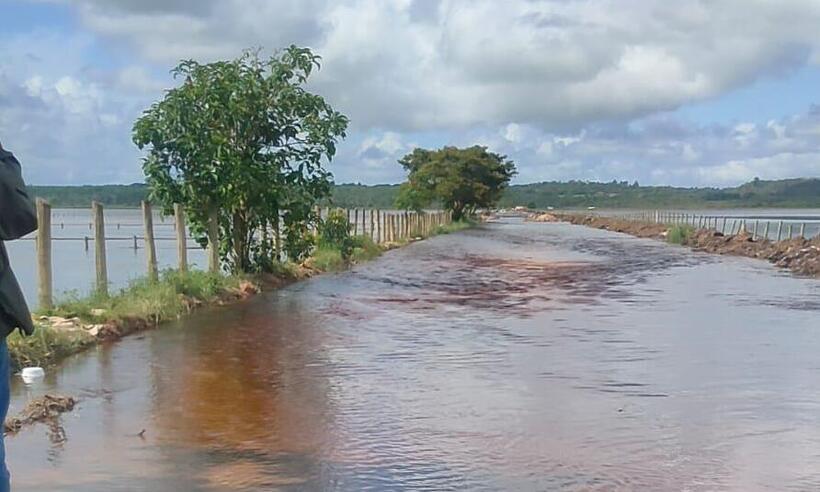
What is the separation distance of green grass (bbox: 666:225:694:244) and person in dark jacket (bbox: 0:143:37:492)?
45.9 m

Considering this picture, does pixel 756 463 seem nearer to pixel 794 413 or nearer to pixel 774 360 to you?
pixel 794 413

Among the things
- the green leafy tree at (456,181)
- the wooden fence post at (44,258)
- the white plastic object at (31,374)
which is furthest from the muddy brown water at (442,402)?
the green leafy tree at (456,181)

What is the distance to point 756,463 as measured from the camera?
670cm

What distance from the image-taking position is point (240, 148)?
754 inches


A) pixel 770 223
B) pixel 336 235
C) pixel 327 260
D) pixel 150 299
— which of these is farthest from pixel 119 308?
pixel 770 223

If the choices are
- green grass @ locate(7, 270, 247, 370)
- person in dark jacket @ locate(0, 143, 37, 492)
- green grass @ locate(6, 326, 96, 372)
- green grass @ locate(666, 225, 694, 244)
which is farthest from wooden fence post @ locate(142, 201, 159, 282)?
green grass @ locate(666, 225, 694, 244)

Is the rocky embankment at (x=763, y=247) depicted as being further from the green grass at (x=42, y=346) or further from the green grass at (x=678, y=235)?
the green grass at (x=42, y=346)

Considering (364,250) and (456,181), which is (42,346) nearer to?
(364,250)

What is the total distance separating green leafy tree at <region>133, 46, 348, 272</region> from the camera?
59.5 ft

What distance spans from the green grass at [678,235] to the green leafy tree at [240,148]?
31.8 metres

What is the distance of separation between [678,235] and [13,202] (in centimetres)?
4757

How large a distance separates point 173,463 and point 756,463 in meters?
3.93

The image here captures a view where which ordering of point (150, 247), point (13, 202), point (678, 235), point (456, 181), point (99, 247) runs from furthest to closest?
point (456, 181) < point (678, 235) < point (150, 247) < point (99, 247) < point (13, 202)

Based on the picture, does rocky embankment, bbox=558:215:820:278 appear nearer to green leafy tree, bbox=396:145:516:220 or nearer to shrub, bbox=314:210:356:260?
shrub, bbox=314:210:356:260
